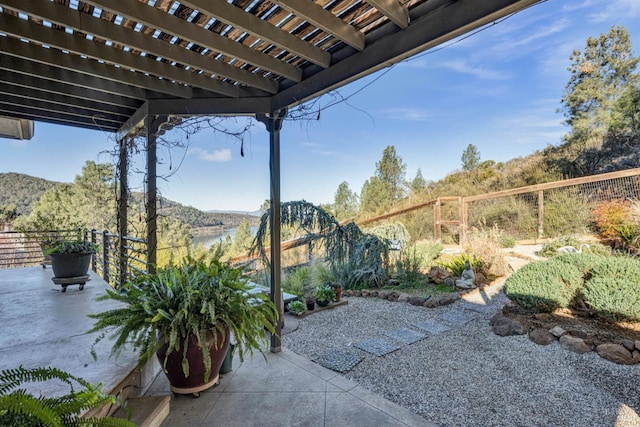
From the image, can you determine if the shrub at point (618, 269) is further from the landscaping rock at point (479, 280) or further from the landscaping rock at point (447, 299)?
the landscaping rock at point (479, 280)

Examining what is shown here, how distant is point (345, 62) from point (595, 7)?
983 centimetres

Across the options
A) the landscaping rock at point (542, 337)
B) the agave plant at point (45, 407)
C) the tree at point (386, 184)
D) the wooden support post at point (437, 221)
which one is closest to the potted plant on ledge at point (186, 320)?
the agave plant at point (45, 407)

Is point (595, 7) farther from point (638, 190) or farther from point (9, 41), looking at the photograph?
point (9, 41)

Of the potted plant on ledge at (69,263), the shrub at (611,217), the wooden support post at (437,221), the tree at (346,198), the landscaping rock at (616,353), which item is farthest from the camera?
the tree at (346,198)

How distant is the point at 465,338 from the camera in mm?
3375

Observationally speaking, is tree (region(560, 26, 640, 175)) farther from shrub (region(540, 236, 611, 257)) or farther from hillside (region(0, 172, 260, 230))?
hillside (region(0, 172, 260, 230))

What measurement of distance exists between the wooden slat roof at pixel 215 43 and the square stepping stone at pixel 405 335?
267 centimetres

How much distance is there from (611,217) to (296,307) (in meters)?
6.36

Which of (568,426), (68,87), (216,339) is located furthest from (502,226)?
(68,87)

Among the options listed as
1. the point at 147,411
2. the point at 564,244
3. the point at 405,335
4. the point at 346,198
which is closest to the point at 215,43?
the point at 147,411

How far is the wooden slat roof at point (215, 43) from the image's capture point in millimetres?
1605

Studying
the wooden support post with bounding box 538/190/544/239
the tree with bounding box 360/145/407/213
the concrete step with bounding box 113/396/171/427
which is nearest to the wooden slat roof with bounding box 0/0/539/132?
the concrete step with bounding box 113/396/171/427

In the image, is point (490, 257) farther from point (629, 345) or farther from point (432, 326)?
point (629, 345)

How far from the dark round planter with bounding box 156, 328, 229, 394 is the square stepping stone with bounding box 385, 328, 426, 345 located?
79.2 inches
